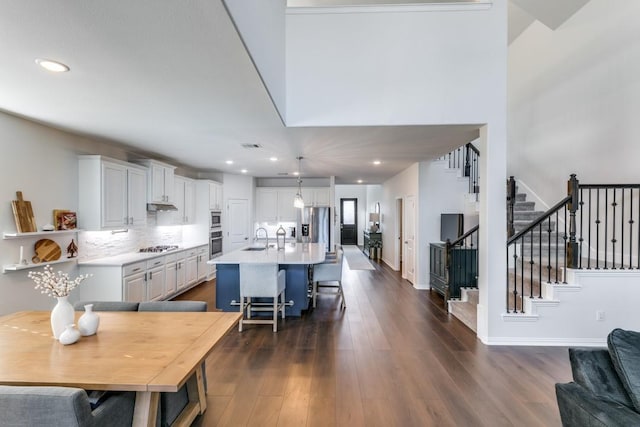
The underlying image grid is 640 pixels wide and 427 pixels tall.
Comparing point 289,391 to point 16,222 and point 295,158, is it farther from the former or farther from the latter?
point 295,158

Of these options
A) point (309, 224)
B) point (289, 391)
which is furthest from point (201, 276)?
point (289, 391)

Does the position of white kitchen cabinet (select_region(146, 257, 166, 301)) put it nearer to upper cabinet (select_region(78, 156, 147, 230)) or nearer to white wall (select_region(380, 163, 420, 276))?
upper cabinet (select_region(78, 156, 147, 230))

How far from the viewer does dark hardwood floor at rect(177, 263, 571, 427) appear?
7.10 ft

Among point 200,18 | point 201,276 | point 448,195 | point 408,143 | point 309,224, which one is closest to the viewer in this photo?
point 200,18

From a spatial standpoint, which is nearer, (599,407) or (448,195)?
(599,407)

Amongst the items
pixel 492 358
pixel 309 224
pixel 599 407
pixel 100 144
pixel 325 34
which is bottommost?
pixel 492 358

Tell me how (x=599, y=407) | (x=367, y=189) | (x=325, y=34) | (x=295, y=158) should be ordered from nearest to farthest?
(x=599, y=407) → (x=325, y=34) → (x=295, y=158) → (x=367, y=189)

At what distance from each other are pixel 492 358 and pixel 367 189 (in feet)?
34.7

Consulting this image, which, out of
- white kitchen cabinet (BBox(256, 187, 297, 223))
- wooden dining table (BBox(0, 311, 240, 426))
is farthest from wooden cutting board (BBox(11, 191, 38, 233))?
white kitchen cabinet (BBox(256, 187, 297, 223))

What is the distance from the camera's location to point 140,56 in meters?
1.89

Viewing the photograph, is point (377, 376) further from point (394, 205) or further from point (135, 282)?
point (394, 205)

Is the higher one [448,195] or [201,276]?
[448,195]

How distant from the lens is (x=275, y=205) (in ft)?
26.8

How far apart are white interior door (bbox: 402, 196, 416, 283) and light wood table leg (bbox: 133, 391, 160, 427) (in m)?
5.40
